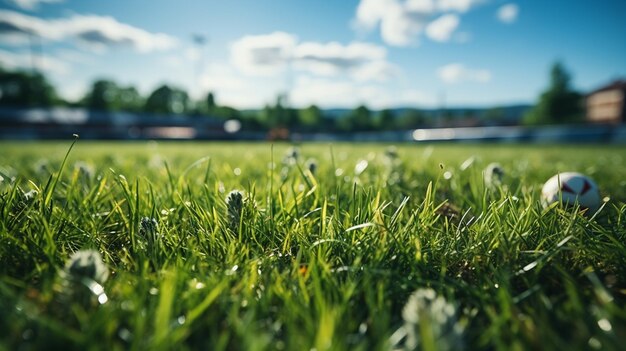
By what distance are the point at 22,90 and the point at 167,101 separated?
102 feet

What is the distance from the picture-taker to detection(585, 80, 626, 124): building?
2420 inches

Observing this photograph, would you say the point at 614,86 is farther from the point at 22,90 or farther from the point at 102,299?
the point at 22,90

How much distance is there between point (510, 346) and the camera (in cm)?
80

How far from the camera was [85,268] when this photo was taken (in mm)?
840

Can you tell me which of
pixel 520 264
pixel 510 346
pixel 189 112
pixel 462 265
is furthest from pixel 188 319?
pixel 189 112

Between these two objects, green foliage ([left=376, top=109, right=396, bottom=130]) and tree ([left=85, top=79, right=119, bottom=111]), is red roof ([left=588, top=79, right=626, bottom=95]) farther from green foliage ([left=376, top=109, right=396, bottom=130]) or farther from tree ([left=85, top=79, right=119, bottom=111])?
tree ([left=85, top=79, right=119, bottom=111])

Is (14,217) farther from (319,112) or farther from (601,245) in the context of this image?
(319,112)

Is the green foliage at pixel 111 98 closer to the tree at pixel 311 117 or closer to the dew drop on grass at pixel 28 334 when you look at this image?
the tree at pixel 311 117

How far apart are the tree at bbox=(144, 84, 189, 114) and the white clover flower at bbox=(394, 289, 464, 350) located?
324 feet

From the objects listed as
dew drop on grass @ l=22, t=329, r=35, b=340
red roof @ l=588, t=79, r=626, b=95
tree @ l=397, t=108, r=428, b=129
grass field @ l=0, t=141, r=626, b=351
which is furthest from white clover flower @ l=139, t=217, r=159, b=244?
red roof @ l=588, t=79, r=626, b=95

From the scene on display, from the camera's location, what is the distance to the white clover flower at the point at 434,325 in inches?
27.3

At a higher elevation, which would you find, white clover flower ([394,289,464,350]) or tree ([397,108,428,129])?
tree ([397,108,428,129])

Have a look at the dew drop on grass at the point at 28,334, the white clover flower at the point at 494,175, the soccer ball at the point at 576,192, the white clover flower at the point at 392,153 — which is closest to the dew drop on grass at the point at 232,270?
the dew drop on grass at the point at 28,334

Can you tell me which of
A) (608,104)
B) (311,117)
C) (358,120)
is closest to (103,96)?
(311,117)
